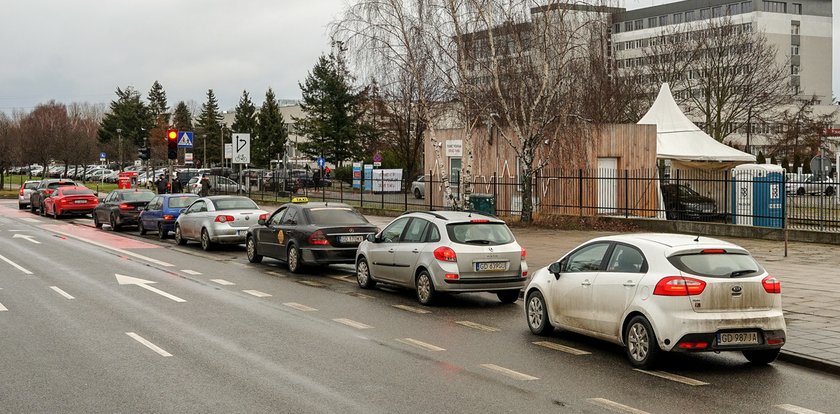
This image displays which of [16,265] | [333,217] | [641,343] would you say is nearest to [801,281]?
[641,343]

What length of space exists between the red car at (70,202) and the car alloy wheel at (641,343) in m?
36.5

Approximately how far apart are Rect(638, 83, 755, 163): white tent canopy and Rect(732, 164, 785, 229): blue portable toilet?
6993 mm

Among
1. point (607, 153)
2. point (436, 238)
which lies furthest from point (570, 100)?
point (436, 238)

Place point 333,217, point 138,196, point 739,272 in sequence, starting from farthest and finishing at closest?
point 138,196 → point 333,217 → point 739,272

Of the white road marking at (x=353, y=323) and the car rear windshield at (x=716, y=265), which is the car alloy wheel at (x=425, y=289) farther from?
the car rear windshield at (x=716, y=265)

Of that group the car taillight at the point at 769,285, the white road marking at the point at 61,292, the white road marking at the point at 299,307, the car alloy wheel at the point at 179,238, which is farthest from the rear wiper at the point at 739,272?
the car alloy wheel at the point at 179,238

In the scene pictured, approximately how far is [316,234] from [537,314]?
7.91 meters

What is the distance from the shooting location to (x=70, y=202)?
42.4 meters

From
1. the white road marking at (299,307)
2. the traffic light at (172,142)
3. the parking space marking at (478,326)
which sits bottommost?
the parking space marking at (478,326)

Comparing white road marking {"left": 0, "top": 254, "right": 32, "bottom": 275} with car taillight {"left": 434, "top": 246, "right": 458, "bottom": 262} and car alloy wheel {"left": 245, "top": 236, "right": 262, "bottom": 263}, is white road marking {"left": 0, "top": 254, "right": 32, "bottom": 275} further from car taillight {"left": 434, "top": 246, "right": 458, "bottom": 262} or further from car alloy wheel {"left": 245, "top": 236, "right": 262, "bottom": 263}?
car taillight {"left": 434, "top": 246, "right": 458, "bottom": 262}

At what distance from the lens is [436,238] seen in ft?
Answer: 48.4

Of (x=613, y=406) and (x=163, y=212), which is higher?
(x=163, y=212)

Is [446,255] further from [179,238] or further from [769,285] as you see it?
[179,238]

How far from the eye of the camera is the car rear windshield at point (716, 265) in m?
9.77
